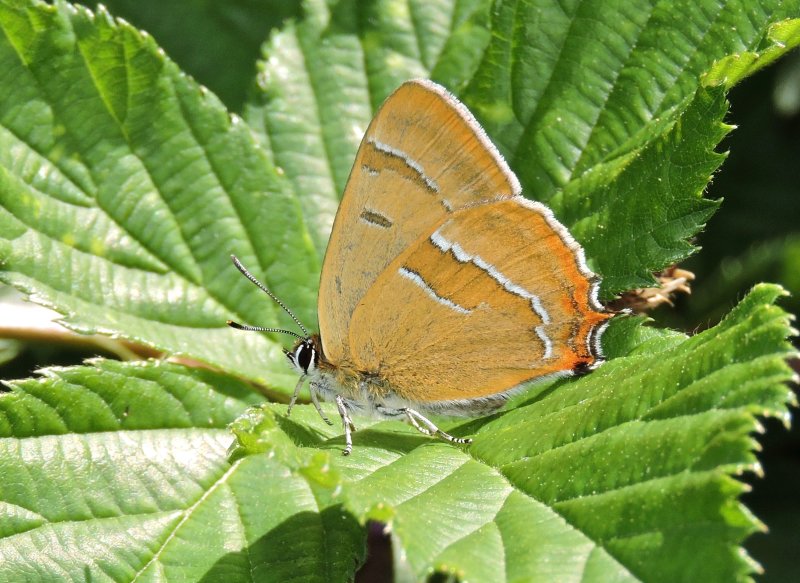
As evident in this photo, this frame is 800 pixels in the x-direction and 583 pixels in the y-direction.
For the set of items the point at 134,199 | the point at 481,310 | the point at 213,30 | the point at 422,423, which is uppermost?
the point at 213,30

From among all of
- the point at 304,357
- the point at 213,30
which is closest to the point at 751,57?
the point at 304,357

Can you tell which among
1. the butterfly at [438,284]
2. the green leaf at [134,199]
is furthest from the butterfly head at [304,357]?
the green leaf at [134,199]

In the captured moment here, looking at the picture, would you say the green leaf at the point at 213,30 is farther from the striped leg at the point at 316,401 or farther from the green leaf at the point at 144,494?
the green leaf at the point at 144,494

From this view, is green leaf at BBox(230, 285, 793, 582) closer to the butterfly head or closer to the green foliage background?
the green foliage background

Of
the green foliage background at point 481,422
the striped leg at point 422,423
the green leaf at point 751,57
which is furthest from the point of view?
the striped leg at point 422,423

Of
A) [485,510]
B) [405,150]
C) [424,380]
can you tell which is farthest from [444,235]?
[485,510]

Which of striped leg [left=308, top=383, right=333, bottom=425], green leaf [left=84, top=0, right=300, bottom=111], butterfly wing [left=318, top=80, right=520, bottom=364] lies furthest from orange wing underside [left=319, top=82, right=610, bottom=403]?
green leaf [left=84, top=0, right=300, bottom=111]

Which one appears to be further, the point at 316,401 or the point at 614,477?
the point at 316,401

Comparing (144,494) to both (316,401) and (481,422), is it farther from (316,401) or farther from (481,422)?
(481,422)
